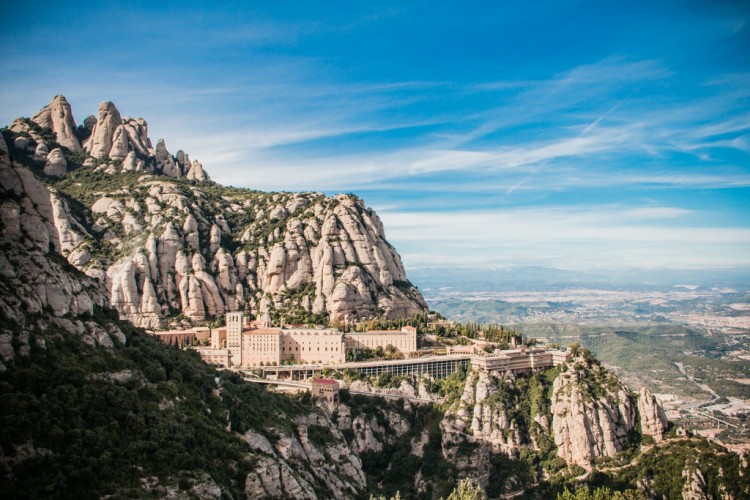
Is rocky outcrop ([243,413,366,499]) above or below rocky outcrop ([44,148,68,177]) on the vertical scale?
below

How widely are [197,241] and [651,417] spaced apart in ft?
311

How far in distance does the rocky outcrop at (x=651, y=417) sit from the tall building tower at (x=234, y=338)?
216 ft

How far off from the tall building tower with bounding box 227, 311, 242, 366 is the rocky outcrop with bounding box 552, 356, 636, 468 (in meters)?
53.1

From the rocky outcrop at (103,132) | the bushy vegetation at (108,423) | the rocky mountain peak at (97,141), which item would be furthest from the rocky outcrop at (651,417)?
the rocky outcrop at (103,132)

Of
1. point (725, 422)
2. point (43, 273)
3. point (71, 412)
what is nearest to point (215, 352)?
point (43, 273)

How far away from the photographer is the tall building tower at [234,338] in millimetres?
115500

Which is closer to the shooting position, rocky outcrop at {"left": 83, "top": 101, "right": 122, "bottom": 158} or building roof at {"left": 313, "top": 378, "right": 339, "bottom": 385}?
building roof at {"left": 313, "top": 378, "right": 339, "bottom": 385}

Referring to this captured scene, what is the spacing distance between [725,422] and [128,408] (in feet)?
469

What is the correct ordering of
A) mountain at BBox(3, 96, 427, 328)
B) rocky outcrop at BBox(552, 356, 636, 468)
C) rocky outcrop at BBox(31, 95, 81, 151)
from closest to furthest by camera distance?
rocky outcrop at BBox(552, 356, 636, 468), mountain at BBox(3, 96, 427, 328), rocky outcrop at BBox(31, 95, 81, 151)

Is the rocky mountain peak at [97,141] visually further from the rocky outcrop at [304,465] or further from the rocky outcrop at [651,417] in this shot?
the rocky outcrop at [651,417]

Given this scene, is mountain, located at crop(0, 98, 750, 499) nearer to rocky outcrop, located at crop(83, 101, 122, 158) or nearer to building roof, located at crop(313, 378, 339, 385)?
building roof, located at crop(313, 378, 339, 385)

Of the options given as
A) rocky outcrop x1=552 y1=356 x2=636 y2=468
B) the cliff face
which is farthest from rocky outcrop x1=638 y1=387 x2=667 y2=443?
rocky outcrop x1=552 y1=356 x2=636 y2=468

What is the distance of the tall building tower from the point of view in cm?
11550

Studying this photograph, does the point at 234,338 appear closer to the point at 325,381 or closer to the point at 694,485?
the point at 325,381
